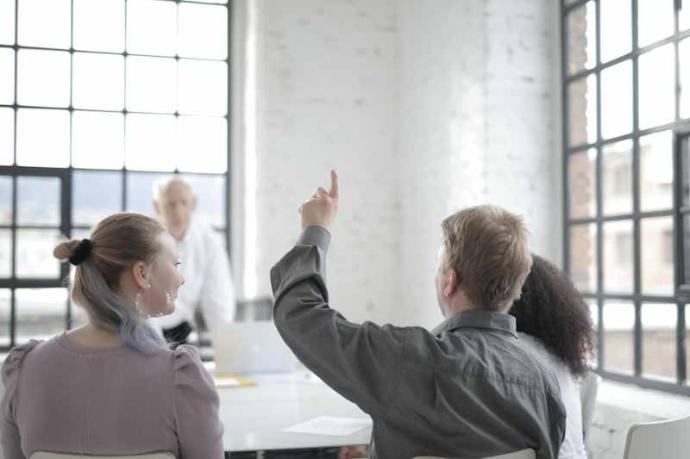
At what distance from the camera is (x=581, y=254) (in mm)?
4895

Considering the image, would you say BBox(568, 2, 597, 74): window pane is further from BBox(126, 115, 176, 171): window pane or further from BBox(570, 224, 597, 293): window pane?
BBox(126, 115, 176, 171): window pane

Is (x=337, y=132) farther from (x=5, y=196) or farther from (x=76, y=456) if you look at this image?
(x=76, y=456)

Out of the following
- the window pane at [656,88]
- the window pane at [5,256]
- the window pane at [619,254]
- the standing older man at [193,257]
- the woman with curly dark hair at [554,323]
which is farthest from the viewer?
the window pane at [619,254]

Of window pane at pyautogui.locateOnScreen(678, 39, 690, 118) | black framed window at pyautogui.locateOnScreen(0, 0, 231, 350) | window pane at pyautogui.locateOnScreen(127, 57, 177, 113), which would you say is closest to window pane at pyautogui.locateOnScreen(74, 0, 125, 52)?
black framed window at pyautogui.locateOnScreen(0, 0, 231, 350)

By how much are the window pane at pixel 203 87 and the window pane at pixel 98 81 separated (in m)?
0.44

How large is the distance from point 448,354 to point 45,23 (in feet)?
16.5

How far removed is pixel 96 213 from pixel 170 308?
13.3ft

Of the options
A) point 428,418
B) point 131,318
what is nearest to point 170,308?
point 131,318

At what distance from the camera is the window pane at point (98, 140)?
5.85 metres

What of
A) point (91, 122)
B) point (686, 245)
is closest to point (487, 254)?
point (686, 245)

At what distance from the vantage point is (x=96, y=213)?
5.88 metres

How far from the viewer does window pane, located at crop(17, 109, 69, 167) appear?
5.71m

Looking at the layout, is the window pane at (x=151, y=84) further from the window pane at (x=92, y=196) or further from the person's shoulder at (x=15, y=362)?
the person's shoulder at (x=15, y=362)

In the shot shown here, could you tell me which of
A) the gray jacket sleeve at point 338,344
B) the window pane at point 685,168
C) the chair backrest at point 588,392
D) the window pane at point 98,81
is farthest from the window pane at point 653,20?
the window pane at point 98,81
